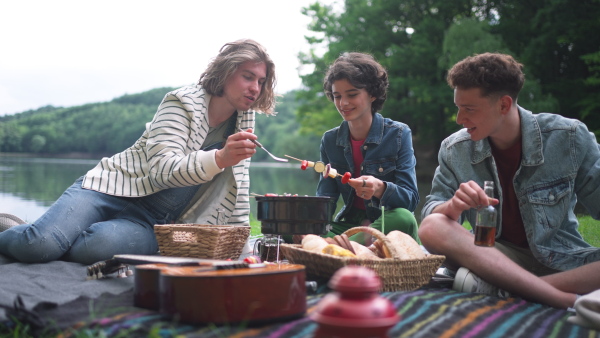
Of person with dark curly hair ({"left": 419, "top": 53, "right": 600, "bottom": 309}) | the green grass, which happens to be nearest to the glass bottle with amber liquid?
person with dark curly hair ({"left": 419, "top": 53, "right": 600, "bottom": 309})

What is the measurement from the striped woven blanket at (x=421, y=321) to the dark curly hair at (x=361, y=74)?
5.73ft

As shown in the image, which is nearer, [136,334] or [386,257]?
[136,334]

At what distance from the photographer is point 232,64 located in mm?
3920

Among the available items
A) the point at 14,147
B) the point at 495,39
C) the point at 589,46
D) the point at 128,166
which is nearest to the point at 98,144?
the point at 14,147

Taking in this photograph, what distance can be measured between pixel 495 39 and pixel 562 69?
2.39 m

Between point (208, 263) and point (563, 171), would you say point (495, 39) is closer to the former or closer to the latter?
point (563, 171)

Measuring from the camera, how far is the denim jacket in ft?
12.7

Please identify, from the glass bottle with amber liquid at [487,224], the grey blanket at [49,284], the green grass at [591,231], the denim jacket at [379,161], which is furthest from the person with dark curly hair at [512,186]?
the green grass at [591,231]

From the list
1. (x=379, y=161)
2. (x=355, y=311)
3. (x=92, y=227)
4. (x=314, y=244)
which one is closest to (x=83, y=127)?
(x=92, y=227)

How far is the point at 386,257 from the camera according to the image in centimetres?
274

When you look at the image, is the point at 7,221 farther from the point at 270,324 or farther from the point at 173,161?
the point at 270,324

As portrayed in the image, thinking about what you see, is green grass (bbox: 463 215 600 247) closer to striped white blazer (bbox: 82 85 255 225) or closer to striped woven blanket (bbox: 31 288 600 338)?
striped woven blanket (bbox: 31 288 600 338)

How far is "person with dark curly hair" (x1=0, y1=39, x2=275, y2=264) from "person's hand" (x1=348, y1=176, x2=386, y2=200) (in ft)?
2.16

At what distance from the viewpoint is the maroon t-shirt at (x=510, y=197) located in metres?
3.23
